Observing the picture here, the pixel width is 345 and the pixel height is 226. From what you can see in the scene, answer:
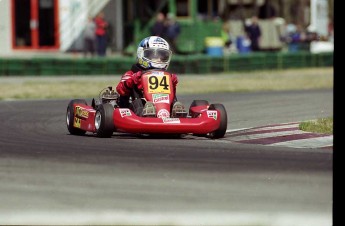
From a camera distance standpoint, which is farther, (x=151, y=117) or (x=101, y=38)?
(x=101, y=38)

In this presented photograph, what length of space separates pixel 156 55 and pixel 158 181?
155 inches

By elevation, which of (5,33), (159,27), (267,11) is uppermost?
(267,11)

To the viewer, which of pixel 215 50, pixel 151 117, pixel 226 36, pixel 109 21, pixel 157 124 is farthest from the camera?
pixel 226 36

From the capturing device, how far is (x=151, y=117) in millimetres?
11625

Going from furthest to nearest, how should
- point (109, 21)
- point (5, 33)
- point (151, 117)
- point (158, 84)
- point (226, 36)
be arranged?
point (226, 36) < point (109, 21) < point (5, 33) < point (158, 84) < point (151, 117)

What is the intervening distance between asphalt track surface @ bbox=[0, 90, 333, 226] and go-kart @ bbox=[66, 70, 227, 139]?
15cm

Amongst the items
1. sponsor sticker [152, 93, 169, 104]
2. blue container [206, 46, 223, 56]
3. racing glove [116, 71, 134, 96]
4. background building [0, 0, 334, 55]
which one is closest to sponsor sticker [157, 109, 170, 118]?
sponsor sticker [152, 93, 169, 104]

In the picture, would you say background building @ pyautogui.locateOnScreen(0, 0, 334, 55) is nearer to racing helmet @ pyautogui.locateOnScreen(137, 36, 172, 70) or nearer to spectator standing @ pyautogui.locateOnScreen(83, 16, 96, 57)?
spectator standing @ pyautogui.locateOnScreen(83, 16, 96, 57)

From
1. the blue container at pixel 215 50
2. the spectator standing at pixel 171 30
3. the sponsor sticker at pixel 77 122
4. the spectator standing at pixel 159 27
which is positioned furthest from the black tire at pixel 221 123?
the blue container at pixel 215 50

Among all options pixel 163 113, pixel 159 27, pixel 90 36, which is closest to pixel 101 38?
pixel 90 36

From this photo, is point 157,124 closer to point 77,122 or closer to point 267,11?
point 77,122

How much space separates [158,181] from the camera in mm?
8562

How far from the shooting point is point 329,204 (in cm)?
775

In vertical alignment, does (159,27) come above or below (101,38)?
above
